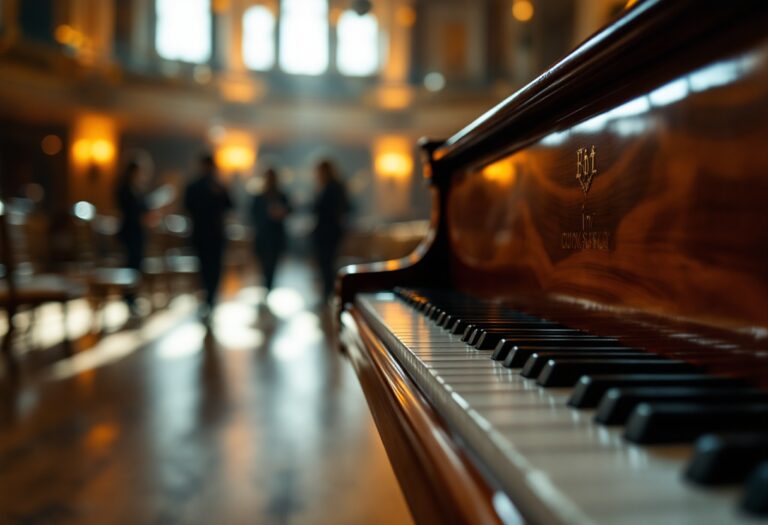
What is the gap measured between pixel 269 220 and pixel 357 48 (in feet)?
29.5

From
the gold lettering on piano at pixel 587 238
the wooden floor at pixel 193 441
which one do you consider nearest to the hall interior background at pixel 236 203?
the wooden floor at pixel 193 441

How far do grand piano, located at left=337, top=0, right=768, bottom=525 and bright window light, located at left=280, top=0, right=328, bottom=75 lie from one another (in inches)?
571

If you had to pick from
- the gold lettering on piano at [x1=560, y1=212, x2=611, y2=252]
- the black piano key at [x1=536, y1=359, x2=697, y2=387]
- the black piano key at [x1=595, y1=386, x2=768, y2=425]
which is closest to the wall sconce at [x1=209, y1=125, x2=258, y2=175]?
the gold lettering on piano at [x1=560, y1=212, x2=611, y2=252]

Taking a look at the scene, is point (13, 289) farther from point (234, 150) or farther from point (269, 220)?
point (234, 150)

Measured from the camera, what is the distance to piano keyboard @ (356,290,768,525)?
15.6 inches

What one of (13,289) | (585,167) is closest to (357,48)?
(13,289)

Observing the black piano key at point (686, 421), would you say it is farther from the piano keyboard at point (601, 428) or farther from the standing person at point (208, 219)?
the standing person at point (208, 219)

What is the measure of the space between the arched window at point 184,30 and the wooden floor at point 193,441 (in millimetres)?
10534

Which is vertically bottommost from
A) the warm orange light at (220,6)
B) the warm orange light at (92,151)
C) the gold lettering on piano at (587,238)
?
the gold lettering on piano at (587,238)

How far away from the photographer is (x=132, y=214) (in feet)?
22.4

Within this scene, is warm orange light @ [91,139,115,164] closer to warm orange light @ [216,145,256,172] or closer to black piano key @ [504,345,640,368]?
warm orange light @ [216,145,256,172]

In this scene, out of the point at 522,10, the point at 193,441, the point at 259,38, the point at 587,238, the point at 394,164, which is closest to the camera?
the point at 587,238

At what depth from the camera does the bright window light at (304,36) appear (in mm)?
14828

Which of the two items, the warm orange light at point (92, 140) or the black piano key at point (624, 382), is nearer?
the black piano key at point (624, 382)
